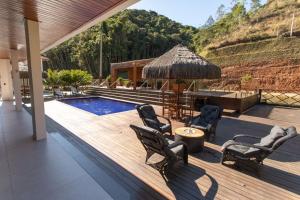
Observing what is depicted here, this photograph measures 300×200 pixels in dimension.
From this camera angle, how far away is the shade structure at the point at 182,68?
6.09m

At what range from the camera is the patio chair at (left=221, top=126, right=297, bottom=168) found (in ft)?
11.1

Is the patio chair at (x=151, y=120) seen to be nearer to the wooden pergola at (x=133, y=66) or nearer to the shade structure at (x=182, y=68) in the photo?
the shade structure at (x=182, y=68)

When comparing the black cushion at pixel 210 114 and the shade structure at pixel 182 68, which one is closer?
the black cushion at pixel 210 114

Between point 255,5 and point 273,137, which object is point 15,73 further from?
point 255,5

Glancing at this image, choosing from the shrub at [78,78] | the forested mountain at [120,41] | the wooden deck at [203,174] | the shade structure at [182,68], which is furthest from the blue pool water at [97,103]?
the forested mountain at [120,41]

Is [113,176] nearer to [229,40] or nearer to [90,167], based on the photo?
[90,167]

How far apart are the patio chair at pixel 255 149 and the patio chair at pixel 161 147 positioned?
0.89 m

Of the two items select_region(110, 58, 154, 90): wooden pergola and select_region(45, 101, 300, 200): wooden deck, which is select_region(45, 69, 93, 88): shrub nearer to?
select_region(110, 58, 154, 90): wooden pergola

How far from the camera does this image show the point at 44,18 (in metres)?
4.51

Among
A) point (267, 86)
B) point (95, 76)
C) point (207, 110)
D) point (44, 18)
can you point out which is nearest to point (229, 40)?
point (267, 86)

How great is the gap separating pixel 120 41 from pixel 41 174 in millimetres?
31046

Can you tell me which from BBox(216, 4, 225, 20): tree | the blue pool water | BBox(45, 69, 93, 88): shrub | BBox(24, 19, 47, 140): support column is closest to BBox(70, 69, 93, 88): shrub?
BBox(45, 69, 93, 88): shrub

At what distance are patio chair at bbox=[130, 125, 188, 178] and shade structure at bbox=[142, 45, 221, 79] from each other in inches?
117

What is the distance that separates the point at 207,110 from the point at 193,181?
2.75 meters
